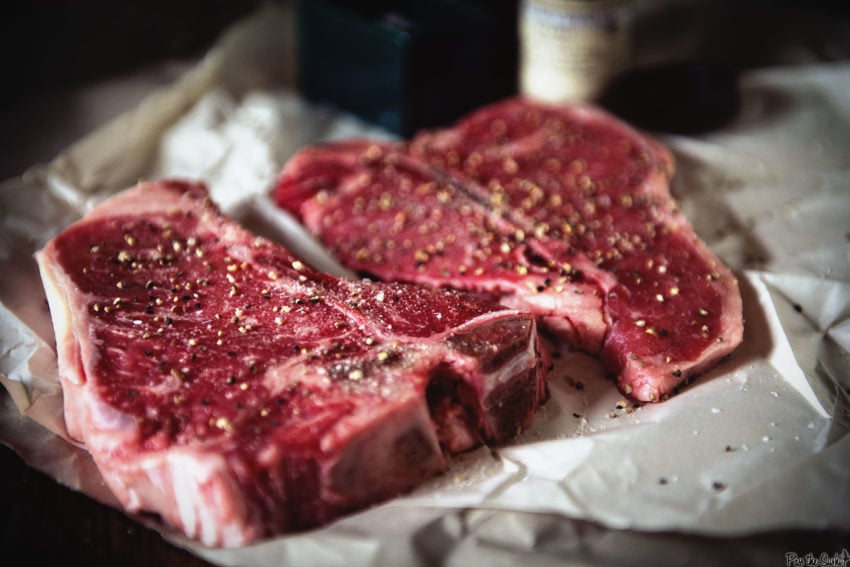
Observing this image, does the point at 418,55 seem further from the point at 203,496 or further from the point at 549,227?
the point at 203,496

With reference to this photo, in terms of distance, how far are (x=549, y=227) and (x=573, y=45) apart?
1.10 m

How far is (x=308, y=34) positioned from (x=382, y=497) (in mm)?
2314

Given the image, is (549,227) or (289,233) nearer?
(549,227)

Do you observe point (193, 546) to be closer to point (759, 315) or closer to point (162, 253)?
point (162, 253)

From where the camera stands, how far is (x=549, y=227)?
8.41ft

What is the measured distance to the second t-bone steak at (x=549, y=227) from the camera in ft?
7.41

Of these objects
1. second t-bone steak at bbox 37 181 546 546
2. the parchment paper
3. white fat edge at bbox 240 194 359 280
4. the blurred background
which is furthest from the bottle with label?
second t-bone steak at bbox 37 181 546 546

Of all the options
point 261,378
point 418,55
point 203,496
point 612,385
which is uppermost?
point 418,55

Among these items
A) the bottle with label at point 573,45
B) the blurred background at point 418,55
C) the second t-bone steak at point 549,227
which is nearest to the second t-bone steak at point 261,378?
the second t-bone steak at point 549,227

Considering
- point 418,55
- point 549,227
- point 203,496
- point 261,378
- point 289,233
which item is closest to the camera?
point 203,496

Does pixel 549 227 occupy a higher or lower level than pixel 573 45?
lower

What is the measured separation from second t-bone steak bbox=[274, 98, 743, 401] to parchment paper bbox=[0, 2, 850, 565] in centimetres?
11

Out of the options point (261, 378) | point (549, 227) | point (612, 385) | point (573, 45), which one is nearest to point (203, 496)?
point (261, 378)

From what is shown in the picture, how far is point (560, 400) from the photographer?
2184 millimetres
